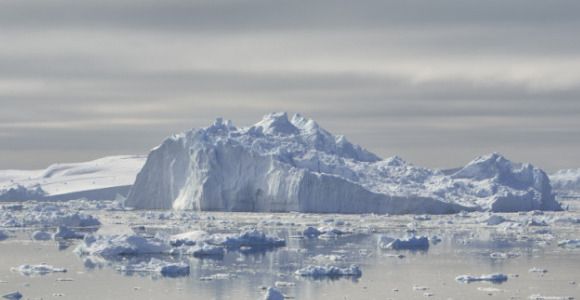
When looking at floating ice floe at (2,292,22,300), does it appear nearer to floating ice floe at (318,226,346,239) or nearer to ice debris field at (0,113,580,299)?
ice debris field at (0,113,580,299)

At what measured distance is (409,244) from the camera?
3925 centimetres

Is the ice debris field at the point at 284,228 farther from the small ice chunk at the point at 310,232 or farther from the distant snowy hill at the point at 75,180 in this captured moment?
the distant snowy hill at the point at 75,180

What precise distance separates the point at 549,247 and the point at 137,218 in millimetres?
25441

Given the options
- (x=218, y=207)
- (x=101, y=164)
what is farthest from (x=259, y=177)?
(x=101, y=164)

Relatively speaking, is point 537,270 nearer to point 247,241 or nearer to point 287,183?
point 247,241

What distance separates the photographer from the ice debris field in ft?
93.4

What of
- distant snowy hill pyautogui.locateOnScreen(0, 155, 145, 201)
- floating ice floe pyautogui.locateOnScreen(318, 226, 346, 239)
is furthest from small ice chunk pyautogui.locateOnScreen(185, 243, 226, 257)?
distant snowy hill pyautogui.locateOnScreen(0, 155, 145, 201)

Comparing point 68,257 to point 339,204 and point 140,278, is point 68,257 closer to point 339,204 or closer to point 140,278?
point 140,278

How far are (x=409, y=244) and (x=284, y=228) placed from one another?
13.1m

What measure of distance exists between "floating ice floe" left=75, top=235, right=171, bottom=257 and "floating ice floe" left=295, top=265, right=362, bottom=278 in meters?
7.15

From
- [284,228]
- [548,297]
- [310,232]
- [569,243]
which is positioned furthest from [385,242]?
[548,297]

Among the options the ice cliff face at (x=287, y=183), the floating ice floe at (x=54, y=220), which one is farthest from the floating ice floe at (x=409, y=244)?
the ice cliff face at (x=287, y=183)

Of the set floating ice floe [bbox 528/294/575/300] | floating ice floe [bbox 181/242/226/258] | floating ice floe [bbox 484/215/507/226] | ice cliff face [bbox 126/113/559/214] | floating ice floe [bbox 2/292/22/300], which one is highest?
ice cliff face [bbox 126/113/559/214]

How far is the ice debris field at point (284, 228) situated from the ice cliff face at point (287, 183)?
10 cm
